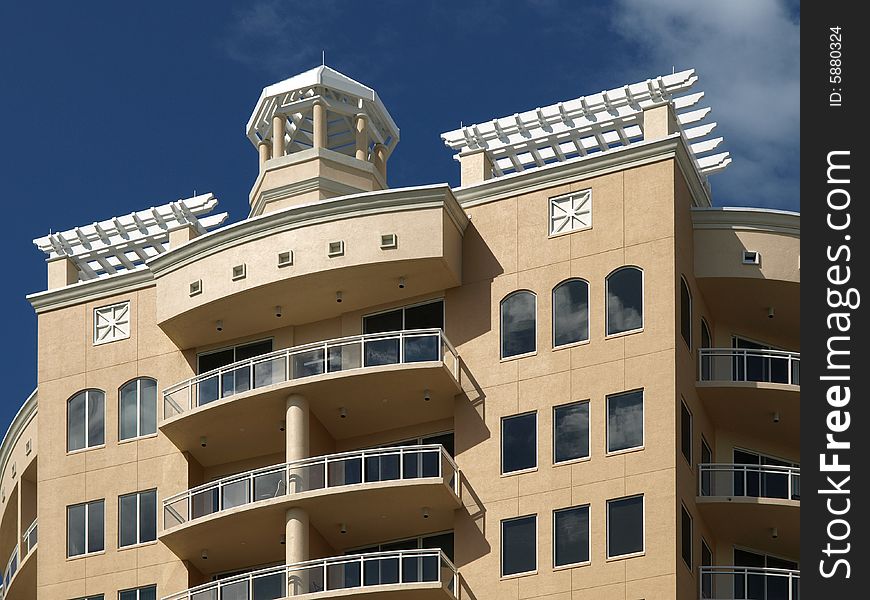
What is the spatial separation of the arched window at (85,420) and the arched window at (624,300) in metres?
18.4

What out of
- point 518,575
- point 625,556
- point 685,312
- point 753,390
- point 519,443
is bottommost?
point 518,575

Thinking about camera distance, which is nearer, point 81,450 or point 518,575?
point 518,575

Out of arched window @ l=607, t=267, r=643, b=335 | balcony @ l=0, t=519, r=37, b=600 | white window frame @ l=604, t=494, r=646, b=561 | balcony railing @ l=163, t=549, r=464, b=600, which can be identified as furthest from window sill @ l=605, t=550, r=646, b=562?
balcony @ l=0, t=519, r=37, b=600

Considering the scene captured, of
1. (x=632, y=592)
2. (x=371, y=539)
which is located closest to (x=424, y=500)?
(x=371, y=539)

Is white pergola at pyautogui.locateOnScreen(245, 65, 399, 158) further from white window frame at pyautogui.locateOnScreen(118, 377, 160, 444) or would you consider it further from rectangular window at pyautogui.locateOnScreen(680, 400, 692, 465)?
rectangular window at pyautogui.locateOnScreen(680, 400, 692, 465)

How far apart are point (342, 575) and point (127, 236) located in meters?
17.4

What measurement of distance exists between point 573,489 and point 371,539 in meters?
7.57

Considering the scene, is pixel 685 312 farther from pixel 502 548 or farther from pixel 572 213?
pixel 502 548

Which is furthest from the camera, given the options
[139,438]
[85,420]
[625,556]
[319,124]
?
[319,124]

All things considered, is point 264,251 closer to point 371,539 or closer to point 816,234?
point 371,539

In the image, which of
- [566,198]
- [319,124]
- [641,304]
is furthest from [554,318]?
[319,124]

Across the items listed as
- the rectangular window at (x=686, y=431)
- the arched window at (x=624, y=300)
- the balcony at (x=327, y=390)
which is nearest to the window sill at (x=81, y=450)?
the balcony at (x=327, y=390)

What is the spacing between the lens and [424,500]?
67.4m

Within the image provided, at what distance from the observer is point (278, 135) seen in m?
77.0
